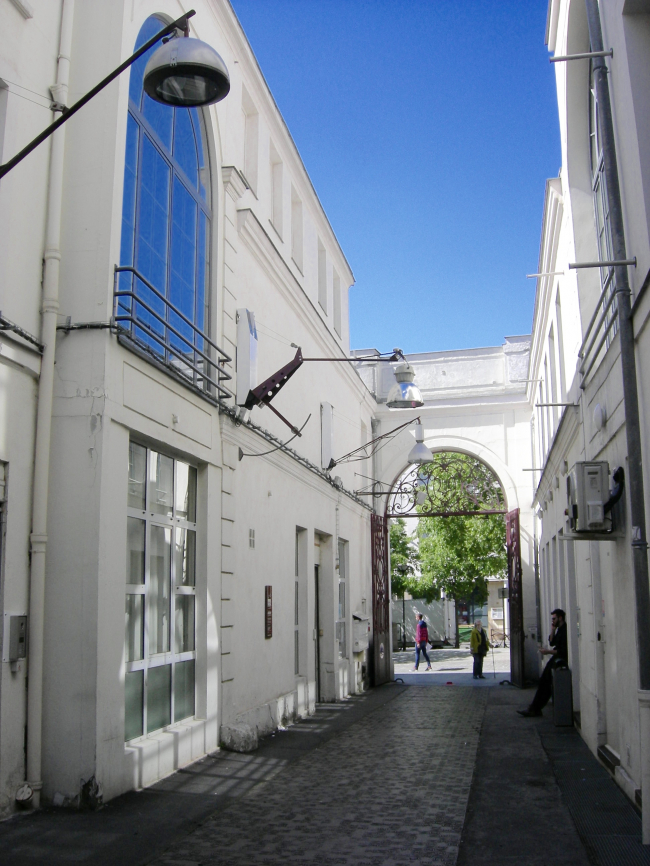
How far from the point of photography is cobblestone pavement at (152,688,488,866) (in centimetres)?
545

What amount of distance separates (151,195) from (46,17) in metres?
1.84

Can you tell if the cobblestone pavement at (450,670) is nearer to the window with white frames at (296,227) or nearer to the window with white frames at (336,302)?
the window with white frames at (336,302)

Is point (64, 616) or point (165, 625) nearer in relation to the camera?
point (64, 616)

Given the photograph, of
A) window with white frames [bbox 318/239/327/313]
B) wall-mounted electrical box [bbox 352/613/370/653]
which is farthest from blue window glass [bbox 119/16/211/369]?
wall-mounted electrical box [bbox 352/613/370/653]

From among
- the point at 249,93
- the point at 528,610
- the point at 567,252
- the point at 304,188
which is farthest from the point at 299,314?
the point at 528,610

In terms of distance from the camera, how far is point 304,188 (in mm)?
14734

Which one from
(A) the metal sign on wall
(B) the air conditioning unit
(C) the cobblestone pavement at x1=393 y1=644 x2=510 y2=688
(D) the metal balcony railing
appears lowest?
(C) the cobblestone pavement at x1=393 y1=644 x2=510 y2=688

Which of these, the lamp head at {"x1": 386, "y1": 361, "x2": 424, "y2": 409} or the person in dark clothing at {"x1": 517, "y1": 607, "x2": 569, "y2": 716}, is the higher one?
the lamp head at {"x1": 386, "y1": 361, "x2": 424, "y2": 409}

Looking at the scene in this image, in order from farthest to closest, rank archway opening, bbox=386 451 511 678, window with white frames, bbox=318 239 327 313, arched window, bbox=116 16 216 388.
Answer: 1. archway opening, bbox=386 451 511 678
2. window with white frames, bbox=318 239 327 313
3. arched window, bbox=116 16 216 388

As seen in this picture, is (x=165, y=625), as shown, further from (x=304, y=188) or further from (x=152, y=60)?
(x=304, y=188)

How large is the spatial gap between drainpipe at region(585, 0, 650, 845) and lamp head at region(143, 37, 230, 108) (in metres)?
3.09

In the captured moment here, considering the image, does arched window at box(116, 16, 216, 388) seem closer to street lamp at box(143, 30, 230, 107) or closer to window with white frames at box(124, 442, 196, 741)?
window with white frames at box(124, 442, 196, 741)

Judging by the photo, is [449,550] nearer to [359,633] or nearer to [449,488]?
[449,488]

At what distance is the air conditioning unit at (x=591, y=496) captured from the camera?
6812 mm
